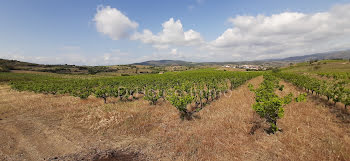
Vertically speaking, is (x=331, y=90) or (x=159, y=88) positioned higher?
(x=331, y=90)

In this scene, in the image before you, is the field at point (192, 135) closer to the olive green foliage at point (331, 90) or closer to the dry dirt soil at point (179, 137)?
the dry dirt soil at point (179, 137)

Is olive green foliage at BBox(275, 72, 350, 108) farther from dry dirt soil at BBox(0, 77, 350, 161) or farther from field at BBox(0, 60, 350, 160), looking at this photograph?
dry dirt soil at BBox(0, 77, 350, 161)

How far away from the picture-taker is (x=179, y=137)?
30.9 feet

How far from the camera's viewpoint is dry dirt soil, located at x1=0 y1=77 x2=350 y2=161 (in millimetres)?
7348

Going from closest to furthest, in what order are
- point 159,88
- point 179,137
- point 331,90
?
1. point 179,137
2. point 331,90
3. point 159,88

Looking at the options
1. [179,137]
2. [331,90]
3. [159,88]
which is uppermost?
[331,90]

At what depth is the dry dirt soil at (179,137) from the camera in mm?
7348

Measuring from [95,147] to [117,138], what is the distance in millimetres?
1473

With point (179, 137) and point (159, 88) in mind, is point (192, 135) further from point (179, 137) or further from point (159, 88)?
point (159, 88)

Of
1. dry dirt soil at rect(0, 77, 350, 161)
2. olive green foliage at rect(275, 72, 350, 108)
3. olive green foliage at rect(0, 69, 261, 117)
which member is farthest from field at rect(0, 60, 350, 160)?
olive green foliage at rect(0, 69, 261, 117)

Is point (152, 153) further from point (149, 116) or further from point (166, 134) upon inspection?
point (149, 116)

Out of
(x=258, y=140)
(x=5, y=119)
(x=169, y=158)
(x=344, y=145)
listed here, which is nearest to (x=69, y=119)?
(x=5, y=119)

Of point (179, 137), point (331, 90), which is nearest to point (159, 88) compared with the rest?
point (179, 137)

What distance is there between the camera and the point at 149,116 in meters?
13.7
